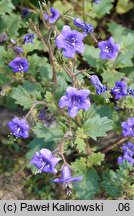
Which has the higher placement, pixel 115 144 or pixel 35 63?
pixel 35 63

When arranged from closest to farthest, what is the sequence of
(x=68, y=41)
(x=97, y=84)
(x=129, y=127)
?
1. (x=68, y=41)
2. (x=97, y=84)
3. (x=129, y=127)

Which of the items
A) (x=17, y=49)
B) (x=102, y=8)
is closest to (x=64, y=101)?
(x=17, y=49)

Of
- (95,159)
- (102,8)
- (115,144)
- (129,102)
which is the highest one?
(102,8)

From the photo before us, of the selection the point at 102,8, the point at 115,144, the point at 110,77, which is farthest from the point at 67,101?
the point at 102,8

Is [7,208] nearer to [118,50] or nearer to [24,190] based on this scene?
[24,190]

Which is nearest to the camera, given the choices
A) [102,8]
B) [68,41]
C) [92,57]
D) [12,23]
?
[68,41]

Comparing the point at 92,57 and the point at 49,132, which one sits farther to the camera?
the point at 92,57

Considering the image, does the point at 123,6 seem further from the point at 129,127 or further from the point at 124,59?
the point at 129,127

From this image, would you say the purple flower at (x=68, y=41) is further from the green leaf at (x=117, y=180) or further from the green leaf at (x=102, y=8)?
the green leaf at (x=102, y=8)
